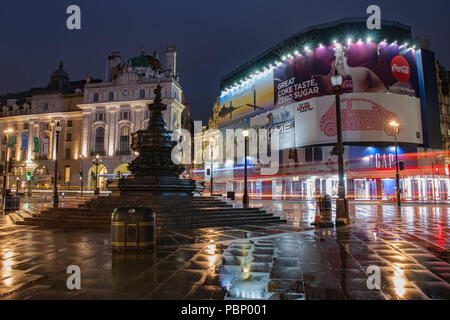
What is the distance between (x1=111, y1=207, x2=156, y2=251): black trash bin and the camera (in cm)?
758

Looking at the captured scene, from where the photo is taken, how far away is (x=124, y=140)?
60.8m

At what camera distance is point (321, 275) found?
18.1ft

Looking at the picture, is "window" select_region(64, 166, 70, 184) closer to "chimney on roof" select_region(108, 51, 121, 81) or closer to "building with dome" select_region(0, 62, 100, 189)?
"building with dome" select_region(0, 62, 100, 189)

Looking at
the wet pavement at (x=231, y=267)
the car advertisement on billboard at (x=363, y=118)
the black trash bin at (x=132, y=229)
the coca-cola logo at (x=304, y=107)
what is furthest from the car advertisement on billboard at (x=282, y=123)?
the black trash bin at (x=132, y=229)

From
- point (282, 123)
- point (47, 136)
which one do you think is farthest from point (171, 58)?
point (47, 136)

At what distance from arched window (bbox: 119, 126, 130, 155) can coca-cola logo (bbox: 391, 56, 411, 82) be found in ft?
154

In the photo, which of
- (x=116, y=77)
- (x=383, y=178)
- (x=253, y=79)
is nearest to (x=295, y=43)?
(x=253, y=79)

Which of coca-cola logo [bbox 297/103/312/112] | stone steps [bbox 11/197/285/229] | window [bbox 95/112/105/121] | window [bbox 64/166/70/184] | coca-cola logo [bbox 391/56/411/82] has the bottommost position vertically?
stone steps [bbox 11/197/285/229]

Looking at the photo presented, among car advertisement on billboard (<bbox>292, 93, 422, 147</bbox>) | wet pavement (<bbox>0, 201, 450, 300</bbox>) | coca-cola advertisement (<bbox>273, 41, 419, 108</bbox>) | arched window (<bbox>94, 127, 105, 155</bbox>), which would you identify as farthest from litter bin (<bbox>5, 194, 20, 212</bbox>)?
arched window (<bbox>94, 127, 105, 155</bbox>)

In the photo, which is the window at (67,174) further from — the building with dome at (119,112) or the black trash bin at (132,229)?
the black trash bin at (132,229)

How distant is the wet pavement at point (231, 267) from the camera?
15.1ft

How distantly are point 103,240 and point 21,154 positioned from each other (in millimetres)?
72081

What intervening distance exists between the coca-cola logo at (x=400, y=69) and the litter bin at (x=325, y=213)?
1568 inches

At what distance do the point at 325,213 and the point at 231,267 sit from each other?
27.1ft
